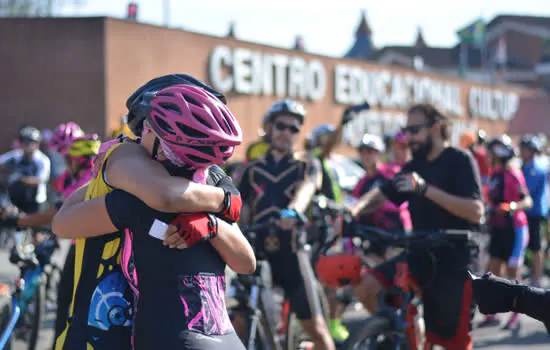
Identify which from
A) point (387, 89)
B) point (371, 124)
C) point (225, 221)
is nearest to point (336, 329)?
point (225, 221)

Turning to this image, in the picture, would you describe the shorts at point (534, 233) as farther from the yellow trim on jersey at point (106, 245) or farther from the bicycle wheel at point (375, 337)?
the yellow trim on jersey at point (106, 245)

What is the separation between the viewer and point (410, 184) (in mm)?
4504

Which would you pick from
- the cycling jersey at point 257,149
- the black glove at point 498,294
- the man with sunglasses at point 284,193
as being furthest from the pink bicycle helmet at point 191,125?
the cycling jersey at point 257,149

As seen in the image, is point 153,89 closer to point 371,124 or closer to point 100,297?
point 100,297

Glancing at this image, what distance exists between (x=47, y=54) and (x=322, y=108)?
1067 cm

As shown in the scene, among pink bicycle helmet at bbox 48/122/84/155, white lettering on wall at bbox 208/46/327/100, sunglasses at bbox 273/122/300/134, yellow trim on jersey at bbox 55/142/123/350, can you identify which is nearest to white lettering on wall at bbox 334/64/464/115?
white lettering on wall at bbox 208/46/327/100

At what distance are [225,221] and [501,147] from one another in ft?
23.3

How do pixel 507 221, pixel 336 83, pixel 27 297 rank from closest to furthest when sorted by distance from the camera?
pixel 27 297 → pixel 507 221 → pixel 336 83

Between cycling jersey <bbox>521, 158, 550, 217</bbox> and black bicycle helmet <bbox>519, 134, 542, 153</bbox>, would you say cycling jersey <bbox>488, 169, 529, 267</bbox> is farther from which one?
black bicycle helmet <bbox>519, 134, 542, 153</bbox>

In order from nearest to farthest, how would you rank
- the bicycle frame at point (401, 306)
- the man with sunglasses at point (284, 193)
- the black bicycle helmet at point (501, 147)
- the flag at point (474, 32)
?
1. the bicycle frame at point (401, 306)
2. the man with sunglasses at point (284, 193)
3. the black bicycle helmet at point (501, 147)
4. the flag at point (474, 32)

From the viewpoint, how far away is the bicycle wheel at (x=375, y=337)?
4.28 m

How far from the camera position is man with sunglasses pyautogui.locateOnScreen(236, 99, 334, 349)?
5.26m

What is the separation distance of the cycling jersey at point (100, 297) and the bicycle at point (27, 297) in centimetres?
253

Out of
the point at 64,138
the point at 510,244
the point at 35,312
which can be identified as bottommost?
the point at 35,312
